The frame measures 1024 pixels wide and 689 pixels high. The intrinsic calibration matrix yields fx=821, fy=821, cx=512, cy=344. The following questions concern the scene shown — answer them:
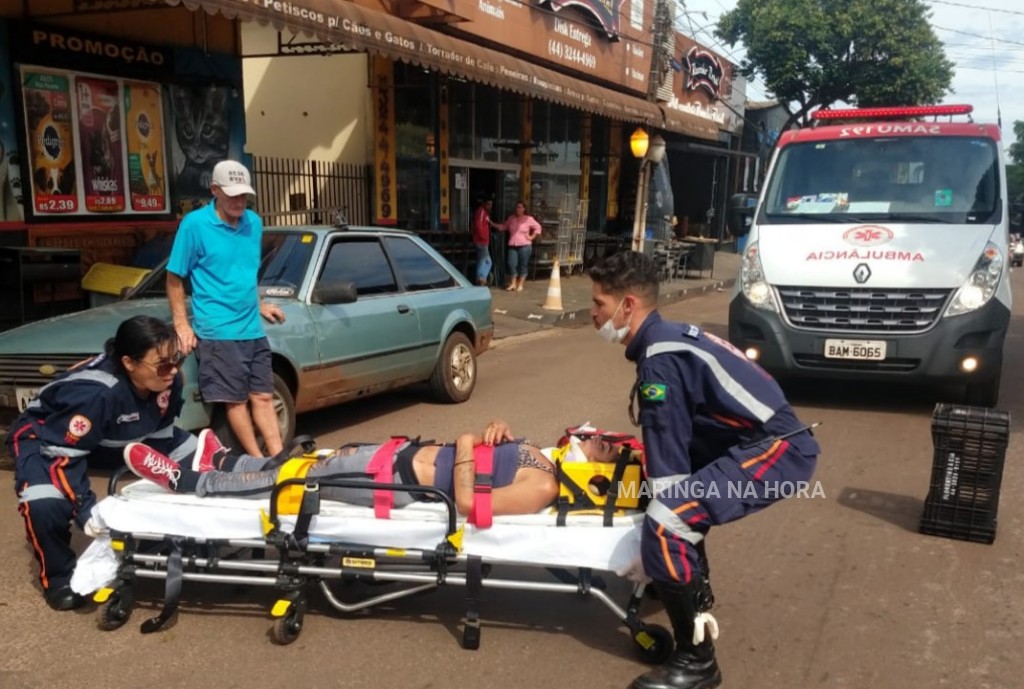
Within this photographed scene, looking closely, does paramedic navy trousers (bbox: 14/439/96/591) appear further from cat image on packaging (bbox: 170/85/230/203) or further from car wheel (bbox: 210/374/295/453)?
cat image on packaging (bbox: 170/85/230/203)

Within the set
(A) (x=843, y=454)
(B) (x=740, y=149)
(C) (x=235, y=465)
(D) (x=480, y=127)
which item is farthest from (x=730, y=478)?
(B) (x=740, y=149)

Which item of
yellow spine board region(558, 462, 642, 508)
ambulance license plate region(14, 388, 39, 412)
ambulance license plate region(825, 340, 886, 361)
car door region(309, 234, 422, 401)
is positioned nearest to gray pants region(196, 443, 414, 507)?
yellow spine board region(558, 462, 642, 508)

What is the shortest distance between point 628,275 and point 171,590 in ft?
6.82

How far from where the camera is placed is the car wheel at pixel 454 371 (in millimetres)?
6984

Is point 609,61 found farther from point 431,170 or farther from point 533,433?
point 533,433

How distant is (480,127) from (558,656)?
1397 cm

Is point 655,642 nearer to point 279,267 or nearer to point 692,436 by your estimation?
point 692,436

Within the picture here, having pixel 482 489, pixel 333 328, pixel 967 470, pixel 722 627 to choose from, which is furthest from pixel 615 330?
pixel 333 328

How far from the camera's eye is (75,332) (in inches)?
194

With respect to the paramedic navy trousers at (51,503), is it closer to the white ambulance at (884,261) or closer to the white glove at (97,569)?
the white glove at (97,569)

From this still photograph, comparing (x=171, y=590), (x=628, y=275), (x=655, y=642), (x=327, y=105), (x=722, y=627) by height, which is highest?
(x=327, y=105)

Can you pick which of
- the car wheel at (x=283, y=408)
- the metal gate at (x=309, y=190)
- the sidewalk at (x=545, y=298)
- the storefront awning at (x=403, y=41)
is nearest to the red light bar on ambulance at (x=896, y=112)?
the sidewalk at (x=545, y=298)

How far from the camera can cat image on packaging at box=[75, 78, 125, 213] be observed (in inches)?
356

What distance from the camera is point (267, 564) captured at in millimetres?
3156
